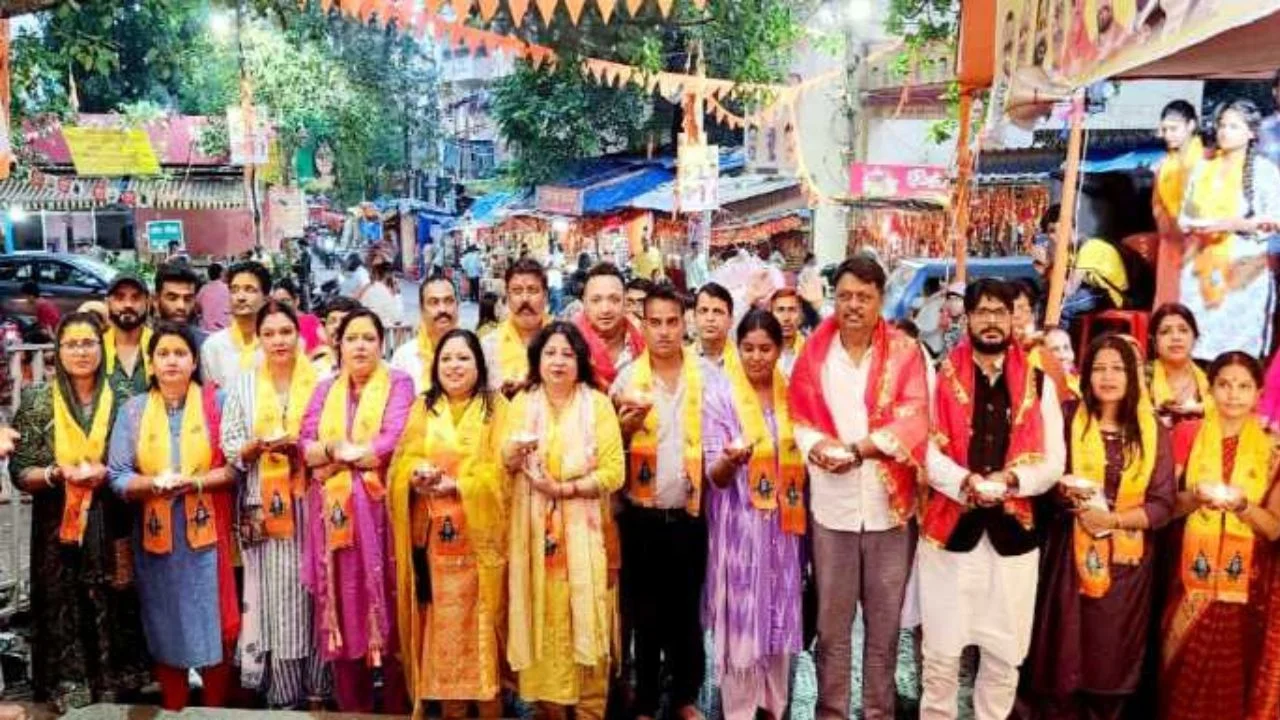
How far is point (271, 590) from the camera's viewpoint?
171 inches

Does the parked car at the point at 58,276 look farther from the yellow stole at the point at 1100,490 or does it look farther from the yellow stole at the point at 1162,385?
the yellow stole at the point at 1100,490

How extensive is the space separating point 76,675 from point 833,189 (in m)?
17.4

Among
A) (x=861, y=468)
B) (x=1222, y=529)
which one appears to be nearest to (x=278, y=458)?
(x=861, y=468)

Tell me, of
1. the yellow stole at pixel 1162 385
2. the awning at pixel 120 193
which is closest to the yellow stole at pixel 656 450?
the yellow stole at pixel 1162 385

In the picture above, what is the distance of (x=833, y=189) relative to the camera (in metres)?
20.2

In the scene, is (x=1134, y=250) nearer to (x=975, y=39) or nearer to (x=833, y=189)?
(x=975, y=39)

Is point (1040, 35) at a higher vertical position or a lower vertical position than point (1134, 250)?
higher

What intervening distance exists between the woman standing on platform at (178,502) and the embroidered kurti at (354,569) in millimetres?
357

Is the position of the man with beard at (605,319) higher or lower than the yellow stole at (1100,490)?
higher

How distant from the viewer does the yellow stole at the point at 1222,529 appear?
375 centimetres

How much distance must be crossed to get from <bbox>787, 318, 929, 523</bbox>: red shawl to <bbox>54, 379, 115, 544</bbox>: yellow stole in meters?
2.66

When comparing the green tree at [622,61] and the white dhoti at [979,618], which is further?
the green tree at [622,61]

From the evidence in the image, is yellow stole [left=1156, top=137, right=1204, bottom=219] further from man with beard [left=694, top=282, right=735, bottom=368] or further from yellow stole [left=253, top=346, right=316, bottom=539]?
yellow stole [left=253, top=346, right=316, bottom=539]

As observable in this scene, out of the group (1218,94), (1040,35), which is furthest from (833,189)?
(1040,35)
